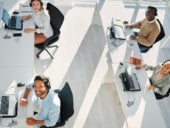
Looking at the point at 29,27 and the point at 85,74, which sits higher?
the point at 29,27

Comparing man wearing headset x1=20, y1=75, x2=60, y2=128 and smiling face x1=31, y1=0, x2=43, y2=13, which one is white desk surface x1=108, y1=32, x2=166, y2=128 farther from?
smiling face x1=31, y1=0, x2=43, y2=13

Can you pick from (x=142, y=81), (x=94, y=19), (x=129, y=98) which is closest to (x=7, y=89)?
(x=129, y=98)

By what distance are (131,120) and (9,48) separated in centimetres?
190

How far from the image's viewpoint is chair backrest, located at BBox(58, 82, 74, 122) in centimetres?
325

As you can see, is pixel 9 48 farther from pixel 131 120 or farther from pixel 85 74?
pixel 131 120

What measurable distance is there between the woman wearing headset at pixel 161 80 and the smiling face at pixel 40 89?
1.42 meters

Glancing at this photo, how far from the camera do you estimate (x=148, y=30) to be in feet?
14.2

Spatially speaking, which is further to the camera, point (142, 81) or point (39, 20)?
point (39, 20)

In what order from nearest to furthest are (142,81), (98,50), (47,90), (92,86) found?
(47,90)
(142,81)
(92,86)
(98,50)

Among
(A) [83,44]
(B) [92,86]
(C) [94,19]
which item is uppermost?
(C) [94,19]

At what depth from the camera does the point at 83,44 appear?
5.19 meters

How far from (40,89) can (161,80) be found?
5.41 feet

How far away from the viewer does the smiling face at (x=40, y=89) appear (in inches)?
121

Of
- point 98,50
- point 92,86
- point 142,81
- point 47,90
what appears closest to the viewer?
point 47,90
